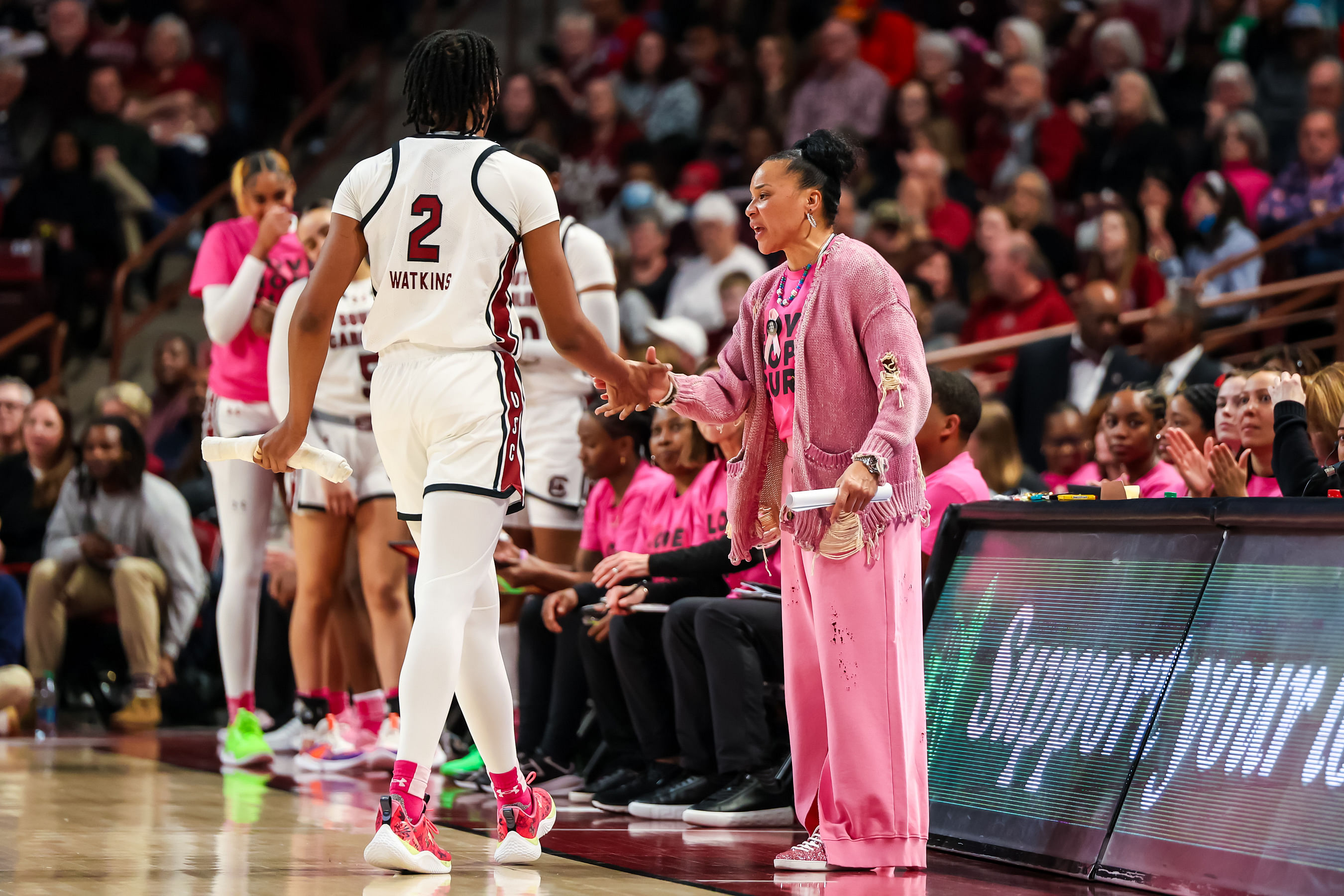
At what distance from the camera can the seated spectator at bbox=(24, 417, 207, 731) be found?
8016 millimetres

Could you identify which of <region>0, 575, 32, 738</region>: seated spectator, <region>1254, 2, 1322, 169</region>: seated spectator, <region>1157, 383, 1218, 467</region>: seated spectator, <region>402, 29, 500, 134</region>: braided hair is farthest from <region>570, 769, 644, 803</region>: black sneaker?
<region>1254, 2, 1322, 169</region>: seated spectator

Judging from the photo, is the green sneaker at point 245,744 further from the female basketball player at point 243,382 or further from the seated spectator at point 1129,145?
the seated spectator at point 1129,145

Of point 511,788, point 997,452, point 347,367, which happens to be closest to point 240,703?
point 347,367

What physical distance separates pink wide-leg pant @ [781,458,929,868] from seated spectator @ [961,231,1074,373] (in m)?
5.34

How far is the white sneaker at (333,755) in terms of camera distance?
5.93 metres

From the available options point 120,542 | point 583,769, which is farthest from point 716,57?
point 583,769

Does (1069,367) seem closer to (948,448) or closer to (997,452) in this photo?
(997,452)

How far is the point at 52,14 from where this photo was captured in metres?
12.3

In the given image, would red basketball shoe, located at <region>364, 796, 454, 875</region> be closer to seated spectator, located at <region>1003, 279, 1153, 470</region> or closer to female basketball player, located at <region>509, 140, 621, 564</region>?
female basketball player, located at <region>509, 140, 621, 564</region>

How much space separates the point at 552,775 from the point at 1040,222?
5.92 metres

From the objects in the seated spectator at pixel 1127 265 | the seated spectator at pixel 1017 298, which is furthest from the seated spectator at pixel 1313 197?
the seated spectator at pixel 1017 298

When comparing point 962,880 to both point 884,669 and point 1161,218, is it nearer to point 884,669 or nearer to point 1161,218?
point 884,669

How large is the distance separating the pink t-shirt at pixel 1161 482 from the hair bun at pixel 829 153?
178cm

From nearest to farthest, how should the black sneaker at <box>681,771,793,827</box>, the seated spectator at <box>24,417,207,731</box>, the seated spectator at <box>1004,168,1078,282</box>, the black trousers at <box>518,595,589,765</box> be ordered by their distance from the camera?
the black sneaker at <box>681,771,793,827</box> → the black trousers at <box>518,595,589,765</box> → the seated spectator at <box>24,417,207,731</box> → the seated spectator at <box>1004,168,1078,282</box>
